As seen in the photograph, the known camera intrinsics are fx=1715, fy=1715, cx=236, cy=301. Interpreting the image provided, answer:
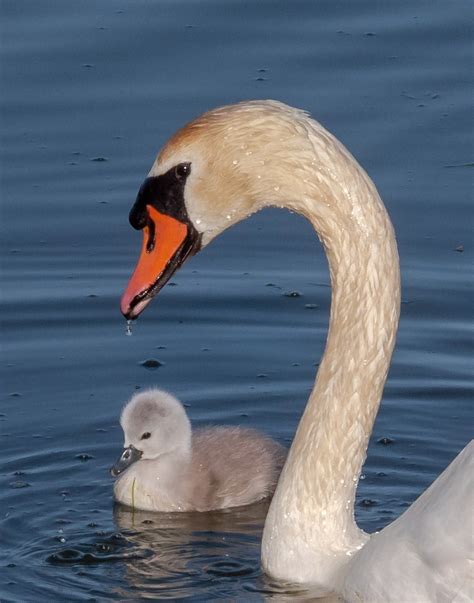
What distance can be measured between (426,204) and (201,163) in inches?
156

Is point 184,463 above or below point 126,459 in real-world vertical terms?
below

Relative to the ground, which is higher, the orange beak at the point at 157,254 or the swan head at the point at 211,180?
the swan head at the point at 211,180

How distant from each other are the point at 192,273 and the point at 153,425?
192 centimetres

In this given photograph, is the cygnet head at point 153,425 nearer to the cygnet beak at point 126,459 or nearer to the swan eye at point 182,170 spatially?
the cygnet beak at point 126,459

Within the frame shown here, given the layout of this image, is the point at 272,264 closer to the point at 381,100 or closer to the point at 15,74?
the point at 381,100

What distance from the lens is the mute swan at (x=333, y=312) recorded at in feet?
19.1

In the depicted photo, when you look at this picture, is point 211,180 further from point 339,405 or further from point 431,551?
point 431,551

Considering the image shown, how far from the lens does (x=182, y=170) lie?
6234 millimetres

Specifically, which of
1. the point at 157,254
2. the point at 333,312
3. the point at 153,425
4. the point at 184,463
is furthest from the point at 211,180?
the point at 184,463

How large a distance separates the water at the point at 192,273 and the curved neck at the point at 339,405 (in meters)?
0.19

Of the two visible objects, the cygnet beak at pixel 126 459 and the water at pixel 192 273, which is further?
the cygnet beak at pixel 126 459

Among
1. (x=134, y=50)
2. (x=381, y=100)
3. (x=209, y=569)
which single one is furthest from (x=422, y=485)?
(x=134, y=50)

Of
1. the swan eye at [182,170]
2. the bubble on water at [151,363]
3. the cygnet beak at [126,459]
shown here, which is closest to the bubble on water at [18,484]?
the cygnet beak at [126,459]

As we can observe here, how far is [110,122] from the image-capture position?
10.7m
